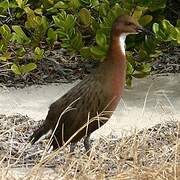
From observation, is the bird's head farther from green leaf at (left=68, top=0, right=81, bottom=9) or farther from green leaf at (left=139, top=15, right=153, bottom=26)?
green leaf at (left=68, top=0, right=81, bottom=9)

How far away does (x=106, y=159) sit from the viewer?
14.3 feet

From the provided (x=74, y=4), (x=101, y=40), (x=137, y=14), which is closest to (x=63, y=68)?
(x=74, y=4)

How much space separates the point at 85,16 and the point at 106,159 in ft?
7.53

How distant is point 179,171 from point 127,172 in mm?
251

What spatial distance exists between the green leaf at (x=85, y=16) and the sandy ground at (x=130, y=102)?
0.57 meters

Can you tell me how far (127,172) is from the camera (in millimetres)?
3969

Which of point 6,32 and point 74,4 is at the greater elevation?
point 74,4

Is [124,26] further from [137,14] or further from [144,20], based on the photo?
[144,20]

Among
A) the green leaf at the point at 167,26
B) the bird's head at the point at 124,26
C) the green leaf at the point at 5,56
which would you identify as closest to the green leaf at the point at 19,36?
the green leaf at the point at 5,56

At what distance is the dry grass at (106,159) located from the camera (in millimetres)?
3971

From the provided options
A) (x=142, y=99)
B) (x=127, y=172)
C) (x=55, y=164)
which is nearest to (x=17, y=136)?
(x=55, y=164)

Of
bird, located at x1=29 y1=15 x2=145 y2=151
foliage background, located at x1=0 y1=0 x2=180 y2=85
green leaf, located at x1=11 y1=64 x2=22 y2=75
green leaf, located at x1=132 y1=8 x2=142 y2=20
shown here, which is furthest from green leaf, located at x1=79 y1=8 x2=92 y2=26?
bird, located at x1=29 y1=15 x2=145 y2=151

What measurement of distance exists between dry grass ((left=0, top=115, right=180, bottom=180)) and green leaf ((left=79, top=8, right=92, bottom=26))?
1.12 metres

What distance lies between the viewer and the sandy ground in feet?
19.0
